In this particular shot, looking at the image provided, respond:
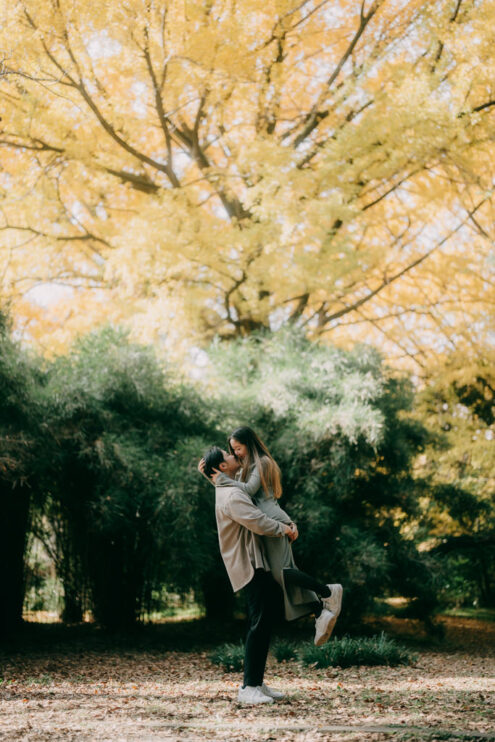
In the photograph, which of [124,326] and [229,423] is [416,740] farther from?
[124,326]

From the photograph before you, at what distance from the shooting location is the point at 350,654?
5.18 metres

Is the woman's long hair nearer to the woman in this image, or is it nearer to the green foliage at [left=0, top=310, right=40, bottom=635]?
the woman

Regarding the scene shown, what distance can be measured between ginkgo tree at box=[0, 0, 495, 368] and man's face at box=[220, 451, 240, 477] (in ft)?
13.7

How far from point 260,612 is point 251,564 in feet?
0.79

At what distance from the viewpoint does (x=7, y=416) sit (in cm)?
602

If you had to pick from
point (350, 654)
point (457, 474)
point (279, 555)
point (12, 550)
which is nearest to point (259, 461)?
point (279, 555)

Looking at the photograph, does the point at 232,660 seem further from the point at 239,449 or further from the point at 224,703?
the point at 239,449

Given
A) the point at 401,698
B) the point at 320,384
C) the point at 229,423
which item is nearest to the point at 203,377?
the point at 229,423

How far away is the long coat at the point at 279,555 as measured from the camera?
11.4 feet

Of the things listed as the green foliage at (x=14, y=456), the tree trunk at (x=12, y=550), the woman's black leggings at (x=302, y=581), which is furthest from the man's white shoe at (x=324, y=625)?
the tree trunk at (x=12, y=550)

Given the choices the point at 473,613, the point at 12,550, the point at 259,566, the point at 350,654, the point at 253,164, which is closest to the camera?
the point at 259,566

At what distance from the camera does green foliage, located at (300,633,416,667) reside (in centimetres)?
513

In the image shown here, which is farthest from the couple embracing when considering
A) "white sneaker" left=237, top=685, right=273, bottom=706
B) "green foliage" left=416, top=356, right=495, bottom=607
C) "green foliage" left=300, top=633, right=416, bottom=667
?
"green foliage" left=416, top=356, right=495, bottom=607

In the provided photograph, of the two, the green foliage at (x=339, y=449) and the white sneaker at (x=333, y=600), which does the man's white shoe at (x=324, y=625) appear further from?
the green foliage at (x=339, y=449)
